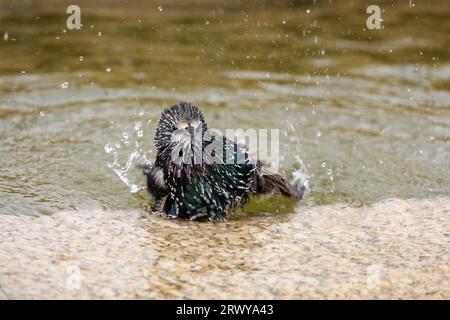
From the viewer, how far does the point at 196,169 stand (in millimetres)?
4824

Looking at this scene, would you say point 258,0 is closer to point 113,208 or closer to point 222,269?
point 113,208

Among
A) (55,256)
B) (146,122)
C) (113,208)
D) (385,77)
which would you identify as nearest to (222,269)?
(55,256)

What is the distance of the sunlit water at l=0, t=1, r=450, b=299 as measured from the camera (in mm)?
3861

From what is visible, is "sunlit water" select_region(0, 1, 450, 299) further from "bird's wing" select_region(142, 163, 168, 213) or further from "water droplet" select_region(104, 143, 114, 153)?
"bird's wing" select_region(142, 163, 168, 213)

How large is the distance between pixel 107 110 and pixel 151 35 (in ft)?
8.12

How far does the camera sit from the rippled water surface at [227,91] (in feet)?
18.9

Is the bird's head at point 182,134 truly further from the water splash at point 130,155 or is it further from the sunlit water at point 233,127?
the water splash at point 130,155

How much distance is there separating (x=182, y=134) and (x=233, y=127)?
205cm

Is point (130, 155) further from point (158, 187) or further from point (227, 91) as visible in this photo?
point (227, 91)

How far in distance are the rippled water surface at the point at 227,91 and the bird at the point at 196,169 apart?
38 cm

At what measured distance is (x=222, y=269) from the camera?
12.7 feet

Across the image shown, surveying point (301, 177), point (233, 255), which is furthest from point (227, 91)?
point (233, 255)

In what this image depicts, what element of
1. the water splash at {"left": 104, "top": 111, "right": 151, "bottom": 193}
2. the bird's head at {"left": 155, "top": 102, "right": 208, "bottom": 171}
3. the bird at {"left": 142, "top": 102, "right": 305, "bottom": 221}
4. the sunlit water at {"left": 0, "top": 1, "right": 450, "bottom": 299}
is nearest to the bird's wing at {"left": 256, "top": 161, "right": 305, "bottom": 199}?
the sunlit water at {"left": 0, "top": 1, "right": 450, "bottom": 299}

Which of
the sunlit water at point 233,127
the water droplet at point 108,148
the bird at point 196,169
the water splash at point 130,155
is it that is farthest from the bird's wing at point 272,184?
the water droplet at point 108,148
